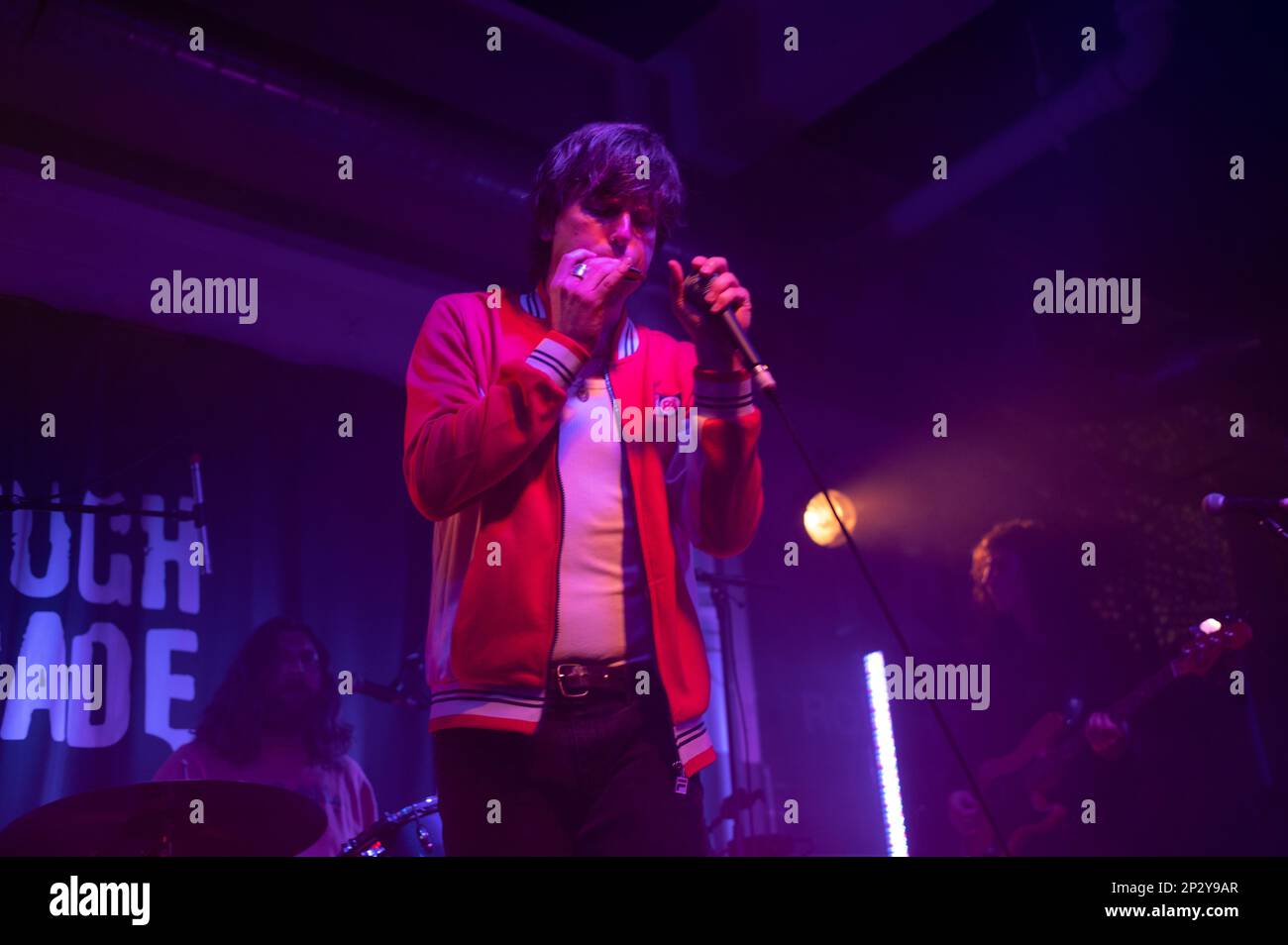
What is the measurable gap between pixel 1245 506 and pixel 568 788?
2016 mm

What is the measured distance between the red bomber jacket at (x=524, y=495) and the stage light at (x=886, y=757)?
3.60 metres

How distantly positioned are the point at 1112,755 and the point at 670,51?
10.8ft

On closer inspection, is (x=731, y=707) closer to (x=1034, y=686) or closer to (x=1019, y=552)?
(x=1034, y=686)

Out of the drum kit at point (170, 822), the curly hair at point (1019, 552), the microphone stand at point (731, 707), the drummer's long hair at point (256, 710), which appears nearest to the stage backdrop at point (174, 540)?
the drummer's long hair at point (256, 710)

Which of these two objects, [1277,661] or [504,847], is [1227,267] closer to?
[1277,661]

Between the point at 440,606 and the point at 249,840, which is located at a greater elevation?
the point at 440,606

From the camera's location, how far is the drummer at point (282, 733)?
4.15 meters

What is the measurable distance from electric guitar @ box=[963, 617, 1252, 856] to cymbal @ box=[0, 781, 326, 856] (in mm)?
2796

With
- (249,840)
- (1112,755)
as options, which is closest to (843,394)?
(1112,755)

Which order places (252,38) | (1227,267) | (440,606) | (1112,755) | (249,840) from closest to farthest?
(440,606), (249,840), (252,38), (1112,755), (1227,267)

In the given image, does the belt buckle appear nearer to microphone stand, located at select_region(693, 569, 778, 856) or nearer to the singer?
the singer

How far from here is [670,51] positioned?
14.6 feet

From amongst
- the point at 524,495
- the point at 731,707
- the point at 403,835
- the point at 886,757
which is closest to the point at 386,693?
the point at 403,835
